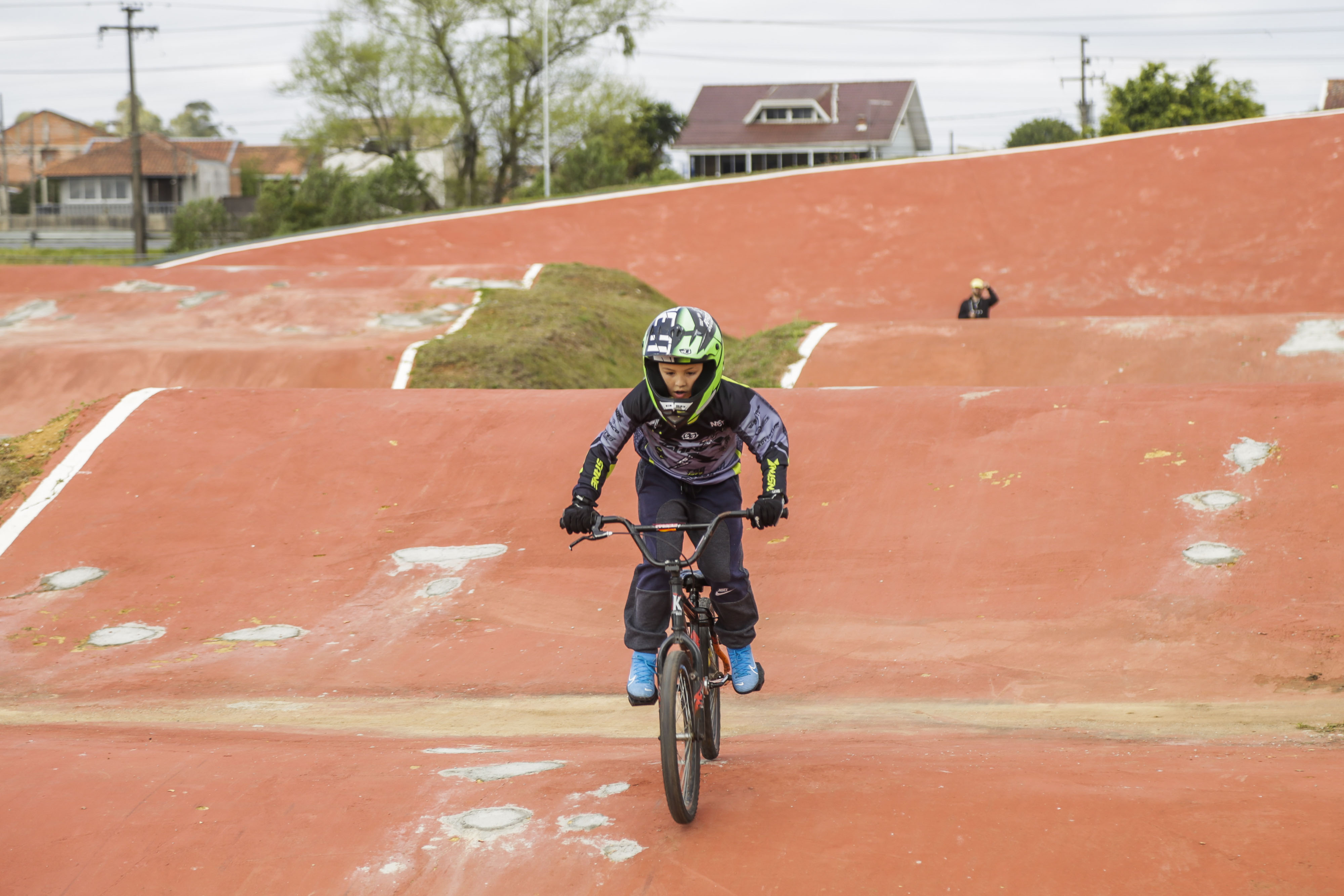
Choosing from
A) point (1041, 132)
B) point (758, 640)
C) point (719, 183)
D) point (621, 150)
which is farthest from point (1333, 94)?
point (758, 640)

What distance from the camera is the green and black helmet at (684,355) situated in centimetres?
448

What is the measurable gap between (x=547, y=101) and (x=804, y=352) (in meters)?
32.8

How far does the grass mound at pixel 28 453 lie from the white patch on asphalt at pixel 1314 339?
14.6 m

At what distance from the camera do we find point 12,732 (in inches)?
237

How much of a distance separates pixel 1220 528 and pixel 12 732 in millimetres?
7796

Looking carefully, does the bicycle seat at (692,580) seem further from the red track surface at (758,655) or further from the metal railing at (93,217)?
the metal railing at (93,217)

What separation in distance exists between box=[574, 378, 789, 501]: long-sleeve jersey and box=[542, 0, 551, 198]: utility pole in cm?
4066

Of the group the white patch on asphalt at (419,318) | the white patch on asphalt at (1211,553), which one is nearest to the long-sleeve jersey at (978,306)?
the white patch on asphalt at (419,318)

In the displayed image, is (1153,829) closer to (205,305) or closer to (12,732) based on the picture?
(12,732)

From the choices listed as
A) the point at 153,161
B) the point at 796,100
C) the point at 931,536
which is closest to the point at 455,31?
the point at 796,100

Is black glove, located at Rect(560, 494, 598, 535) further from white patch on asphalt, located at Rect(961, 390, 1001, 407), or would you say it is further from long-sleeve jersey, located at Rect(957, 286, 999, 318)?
long-sleeve jersey, located at Rect(957, 286, 999, 318)

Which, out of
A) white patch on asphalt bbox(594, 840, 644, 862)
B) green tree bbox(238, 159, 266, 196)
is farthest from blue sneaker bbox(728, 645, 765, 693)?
green tree bbox(238, 159, 266, 196)

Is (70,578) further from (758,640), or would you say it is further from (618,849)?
(618,849)

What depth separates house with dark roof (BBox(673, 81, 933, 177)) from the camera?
59.2 m
